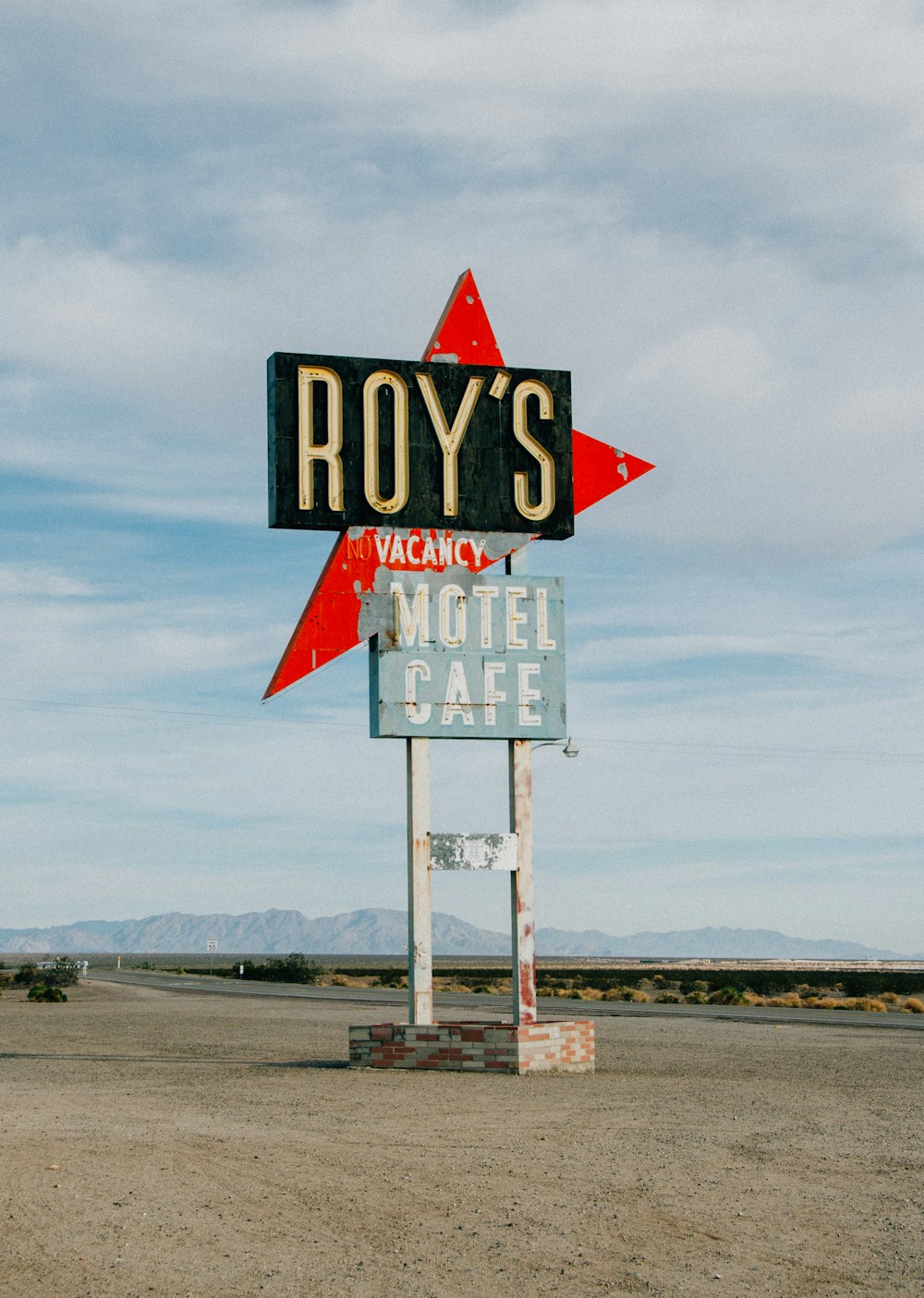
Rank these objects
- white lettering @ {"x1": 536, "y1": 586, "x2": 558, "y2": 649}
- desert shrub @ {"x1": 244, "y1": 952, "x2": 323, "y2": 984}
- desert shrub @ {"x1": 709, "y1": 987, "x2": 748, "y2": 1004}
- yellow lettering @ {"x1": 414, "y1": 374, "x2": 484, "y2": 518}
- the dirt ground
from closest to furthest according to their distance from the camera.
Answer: the dirt ground < white lettering @ {"x1": 536, "y1": 586, "x2": 558, "y2": 649} < yellow lettering @ {"x1": 414, "y1": 374, "x2": 484, "y2": 518} < desert shrub @ {"x1": 709, "y1": 987, "x2": 748, "y2": 1004} < desert shrub @ {"x1": 244, "y1": 952, "x2": 323, "y2": 984}

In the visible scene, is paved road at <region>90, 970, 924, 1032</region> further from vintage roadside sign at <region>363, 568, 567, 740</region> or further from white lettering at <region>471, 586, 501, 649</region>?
white lettering at <region>471, 586, 501, 649</region>

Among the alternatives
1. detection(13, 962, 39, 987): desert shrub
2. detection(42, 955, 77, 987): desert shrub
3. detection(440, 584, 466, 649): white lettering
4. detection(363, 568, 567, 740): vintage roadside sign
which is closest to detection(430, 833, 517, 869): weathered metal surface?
detection(363, 568, 567, 740): vintage roadside sign

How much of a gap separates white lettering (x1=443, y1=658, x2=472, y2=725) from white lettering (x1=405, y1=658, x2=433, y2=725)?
254mm

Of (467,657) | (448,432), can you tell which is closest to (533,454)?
(448,432)

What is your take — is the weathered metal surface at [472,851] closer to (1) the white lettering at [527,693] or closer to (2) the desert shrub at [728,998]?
(1) the white lettering at [527,693]

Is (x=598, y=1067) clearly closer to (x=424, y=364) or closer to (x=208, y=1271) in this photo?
(x=424, y=364)

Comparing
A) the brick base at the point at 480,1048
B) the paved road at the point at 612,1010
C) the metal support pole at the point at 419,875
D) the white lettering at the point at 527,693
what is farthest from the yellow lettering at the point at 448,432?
the paved road at the point at 612,1010

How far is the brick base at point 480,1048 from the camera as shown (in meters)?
18.8

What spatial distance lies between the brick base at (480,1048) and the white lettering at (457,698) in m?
3.91

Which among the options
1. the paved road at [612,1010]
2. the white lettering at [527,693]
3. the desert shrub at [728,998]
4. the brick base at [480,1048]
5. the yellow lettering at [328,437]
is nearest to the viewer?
the brick base at [480,1048]

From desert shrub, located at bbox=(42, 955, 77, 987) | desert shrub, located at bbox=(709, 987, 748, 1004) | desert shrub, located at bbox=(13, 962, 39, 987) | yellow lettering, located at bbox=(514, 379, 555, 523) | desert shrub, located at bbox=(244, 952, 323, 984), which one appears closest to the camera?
yellow lettering, located at bbox=(514, 379, 555, 523)

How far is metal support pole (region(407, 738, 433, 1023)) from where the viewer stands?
1911 centimetres

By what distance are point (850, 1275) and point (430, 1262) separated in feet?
7.35

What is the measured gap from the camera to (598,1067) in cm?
2080
